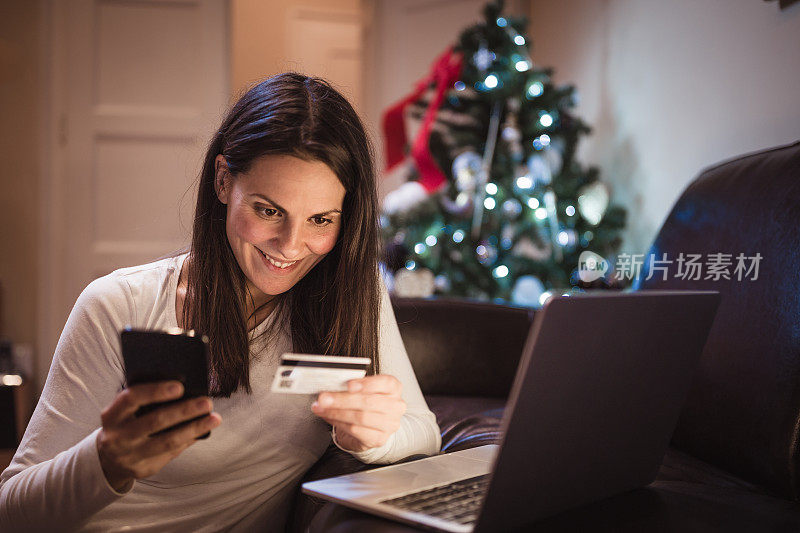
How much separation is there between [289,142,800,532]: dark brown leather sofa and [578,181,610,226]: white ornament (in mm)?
1065

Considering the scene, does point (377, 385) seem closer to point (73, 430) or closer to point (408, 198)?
point (73, 430)

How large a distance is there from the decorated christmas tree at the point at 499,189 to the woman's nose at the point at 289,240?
1.54 metres

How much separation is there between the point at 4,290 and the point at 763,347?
360 cm

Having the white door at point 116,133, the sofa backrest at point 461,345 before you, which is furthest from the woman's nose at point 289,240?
the white door at point 116,133

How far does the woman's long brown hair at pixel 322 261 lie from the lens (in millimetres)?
1074

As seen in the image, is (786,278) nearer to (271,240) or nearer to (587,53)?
(271,240)

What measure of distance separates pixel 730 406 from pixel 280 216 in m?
0.77

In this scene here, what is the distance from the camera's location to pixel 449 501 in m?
0.77

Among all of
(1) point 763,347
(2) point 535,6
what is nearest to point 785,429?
(1) point 763,347

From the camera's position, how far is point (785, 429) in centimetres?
106

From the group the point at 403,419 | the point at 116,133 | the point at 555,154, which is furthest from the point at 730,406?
the point at 116,133

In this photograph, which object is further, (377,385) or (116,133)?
(116,133)

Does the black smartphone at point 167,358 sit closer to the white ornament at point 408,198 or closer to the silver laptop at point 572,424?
Answer: the silver laptop at point 572,424

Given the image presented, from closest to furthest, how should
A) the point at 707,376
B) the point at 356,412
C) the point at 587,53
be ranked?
the point at 356,412 → the point at 707,376 → the point at 587,53
